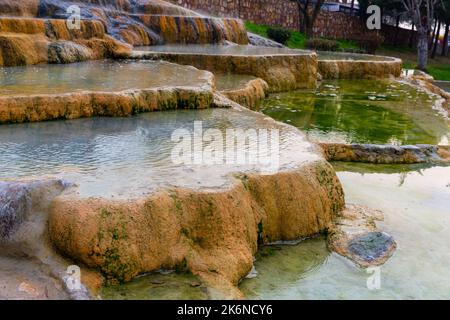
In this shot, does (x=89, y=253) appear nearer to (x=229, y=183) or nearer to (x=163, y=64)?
(x=229, y=183)

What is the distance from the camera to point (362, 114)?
1145cm

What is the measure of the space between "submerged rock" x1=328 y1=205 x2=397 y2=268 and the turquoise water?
9.82 feet

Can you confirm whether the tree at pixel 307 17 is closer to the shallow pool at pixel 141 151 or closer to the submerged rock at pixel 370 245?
the shallow pool at pixel 141 151

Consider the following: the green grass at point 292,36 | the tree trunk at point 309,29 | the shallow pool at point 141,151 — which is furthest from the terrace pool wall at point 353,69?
the tree trunk at point 309,29

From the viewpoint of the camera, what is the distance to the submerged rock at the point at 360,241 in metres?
5.47

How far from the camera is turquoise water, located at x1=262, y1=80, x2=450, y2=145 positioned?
9.77 metres

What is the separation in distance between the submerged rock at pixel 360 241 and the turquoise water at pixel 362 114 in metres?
2.99

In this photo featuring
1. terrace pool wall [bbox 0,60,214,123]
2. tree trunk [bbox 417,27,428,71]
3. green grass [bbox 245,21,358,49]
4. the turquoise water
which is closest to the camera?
terrace pool wall [bbox 0,60,214,123]

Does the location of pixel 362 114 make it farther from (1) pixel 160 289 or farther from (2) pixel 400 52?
(2) pixel 400 52

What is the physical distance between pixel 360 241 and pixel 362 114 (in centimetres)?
618

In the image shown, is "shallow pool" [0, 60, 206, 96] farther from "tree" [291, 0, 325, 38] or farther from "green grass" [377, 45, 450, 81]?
"green grass" [377, 45, 450, 81]

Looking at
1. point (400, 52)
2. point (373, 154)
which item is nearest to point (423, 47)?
point (400, 52)

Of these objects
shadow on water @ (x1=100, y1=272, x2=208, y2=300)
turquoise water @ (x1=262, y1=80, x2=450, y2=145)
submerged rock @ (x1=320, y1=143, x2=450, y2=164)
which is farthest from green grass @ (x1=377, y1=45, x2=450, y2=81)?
shadow on water @ (x1=100, y1=272, x2=208, y2=300)

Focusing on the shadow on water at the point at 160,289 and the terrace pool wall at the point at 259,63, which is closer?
the shadow on water at the point at 160,289
